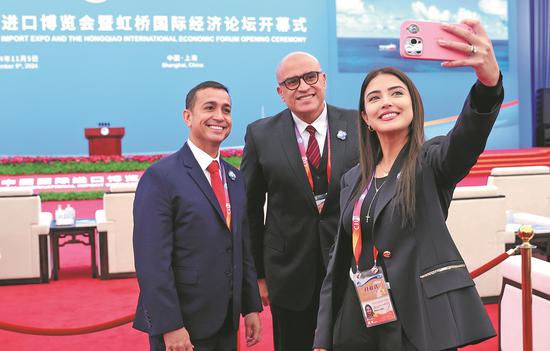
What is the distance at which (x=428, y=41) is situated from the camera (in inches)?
53.0

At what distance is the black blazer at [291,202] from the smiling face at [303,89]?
88 mm

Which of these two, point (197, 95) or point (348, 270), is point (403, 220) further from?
point (197, 95)

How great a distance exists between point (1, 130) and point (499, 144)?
374 inches

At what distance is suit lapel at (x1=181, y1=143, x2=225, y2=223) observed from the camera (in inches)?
79.0

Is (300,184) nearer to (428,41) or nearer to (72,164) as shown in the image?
(428,41)

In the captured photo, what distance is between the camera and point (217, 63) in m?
12.1

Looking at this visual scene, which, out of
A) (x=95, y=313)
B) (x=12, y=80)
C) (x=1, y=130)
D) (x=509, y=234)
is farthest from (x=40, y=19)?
(x=509, y=234)

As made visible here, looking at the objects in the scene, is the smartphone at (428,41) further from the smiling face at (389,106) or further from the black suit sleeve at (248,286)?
the black suit sleeve at (248,286)

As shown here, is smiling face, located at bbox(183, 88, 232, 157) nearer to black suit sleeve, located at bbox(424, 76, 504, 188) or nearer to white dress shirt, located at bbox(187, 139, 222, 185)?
white dress shirt, located at bbox(187, 139, 222, 185)

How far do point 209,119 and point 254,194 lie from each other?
49 cm

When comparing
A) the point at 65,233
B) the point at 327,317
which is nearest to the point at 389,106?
the point at 327,317

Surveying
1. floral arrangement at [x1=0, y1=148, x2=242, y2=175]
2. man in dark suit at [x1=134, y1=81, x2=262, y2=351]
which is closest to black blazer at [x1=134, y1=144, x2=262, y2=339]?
man in dark suit at [x1=134, y1=81, x2=262, y2=351]

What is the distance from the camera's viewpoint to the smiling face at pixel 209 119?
2059 millimetres

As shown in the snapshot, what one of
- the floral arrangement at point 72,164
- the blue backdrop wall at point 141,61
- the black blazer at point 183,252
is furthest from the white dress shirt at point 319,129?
the blue backdrop wall at point 141,61
